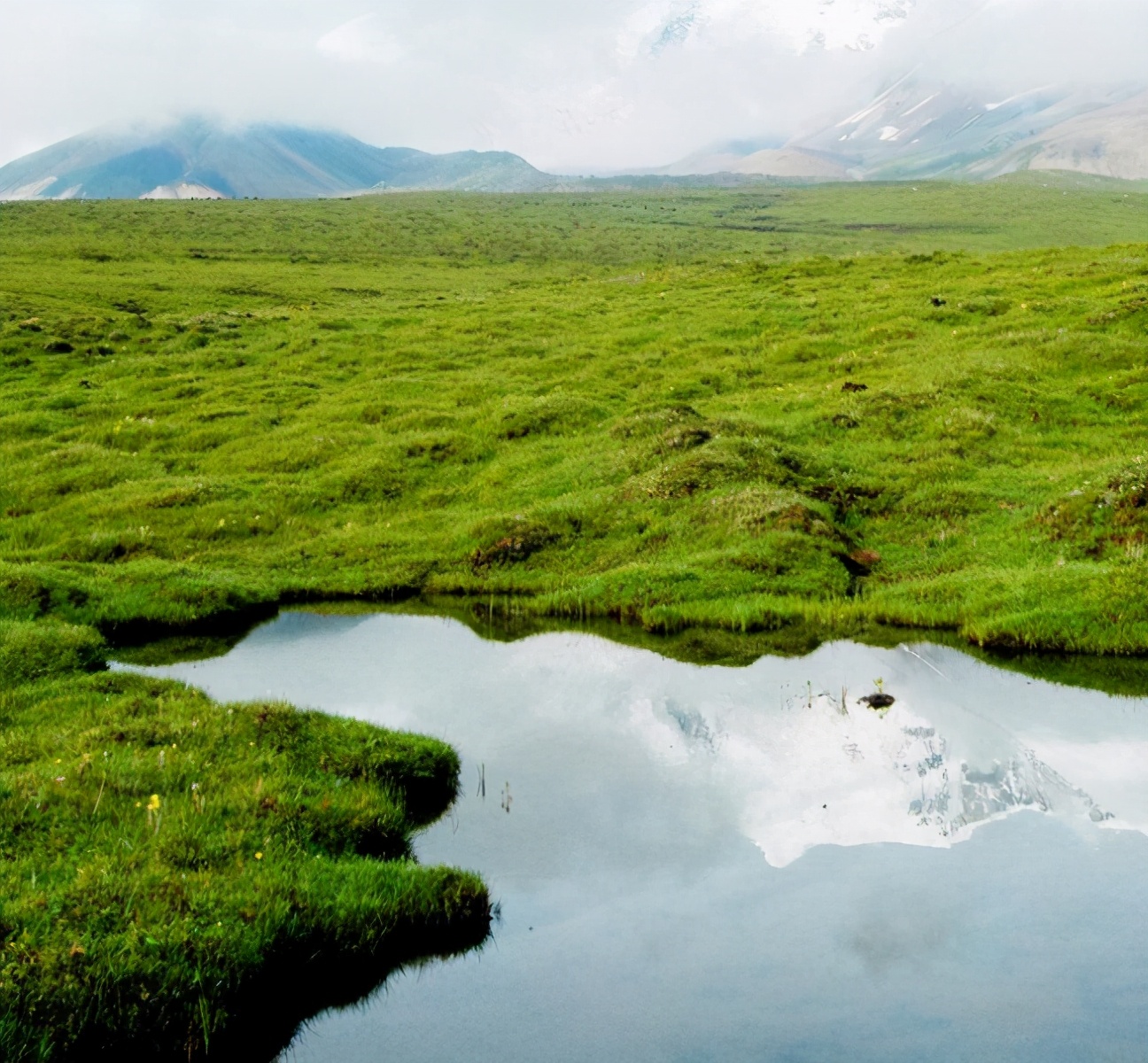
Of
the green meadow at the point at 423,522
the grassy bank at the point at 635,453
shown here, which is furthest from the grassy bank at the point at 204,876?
the grassy bank at the point at 635,453

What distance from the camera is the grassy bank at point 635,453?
17.1m

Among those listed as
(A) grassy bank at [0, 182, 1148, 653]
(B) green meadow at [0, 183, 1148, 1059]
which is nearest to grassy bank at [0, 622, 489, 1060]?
(B) green meadow at [0, 183, 1148, 1059]

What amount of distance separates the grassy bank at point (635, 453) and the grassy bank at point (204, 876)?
6616 mm

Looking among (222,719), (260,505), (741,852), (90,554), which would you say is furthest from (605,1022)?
(260,505)


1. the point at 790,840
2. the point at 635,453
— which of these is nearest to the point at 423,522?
the point at 635,453

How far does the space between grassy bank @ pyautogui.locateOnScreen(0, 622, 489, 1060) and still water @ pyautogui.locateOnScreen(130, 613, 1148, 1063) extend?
45cm

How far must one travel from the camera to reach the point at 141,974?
6.80m

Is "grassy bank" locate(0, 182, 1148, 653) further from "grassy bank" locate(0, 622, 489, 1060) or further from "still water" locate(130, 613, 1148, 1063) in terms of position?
"grassy bank" locate(0, 622, 489, 1060)

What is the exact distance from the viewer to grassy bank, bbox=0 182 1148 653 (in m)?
17.1

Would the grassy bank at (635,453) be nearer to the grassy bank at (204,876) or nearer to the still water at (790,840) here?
the still water at (790,840)

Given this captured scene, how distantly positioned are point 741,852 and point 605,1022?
2.66 m

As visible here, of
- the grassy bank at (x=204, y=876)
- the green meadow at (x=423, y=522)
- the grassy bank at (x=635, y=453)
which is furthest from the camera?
the grassy bank at (x=635, y=453)

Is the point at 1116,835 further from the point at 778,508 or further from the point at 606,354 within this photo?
the point at 606,354

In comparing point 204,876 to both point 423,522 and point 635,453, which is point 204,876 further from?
point 635,453
